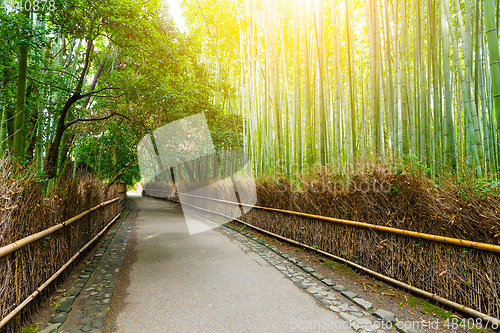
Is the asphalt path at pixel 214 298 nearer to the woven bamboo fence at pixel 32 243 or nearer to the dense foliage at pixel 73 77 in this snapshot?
the woven bamboo fence at pixel 32 243

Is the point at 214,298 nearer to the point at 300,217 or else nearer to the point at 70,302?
the point at 70,302

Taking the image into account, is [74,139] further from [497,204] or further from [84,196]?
[497,204]

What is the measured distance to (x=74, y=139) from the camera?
667 cm

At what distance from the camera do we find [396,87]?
10.7 feet

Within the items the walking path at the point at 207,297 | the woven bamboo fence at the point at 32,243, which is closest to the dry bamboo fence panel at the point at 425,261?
the walking path at the point at 207,297

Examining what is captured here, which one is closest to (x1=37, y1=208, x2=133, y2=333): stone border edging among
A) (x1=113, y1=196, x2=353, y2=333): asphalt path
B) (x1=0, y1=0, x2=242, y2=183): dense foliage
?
(x1=113, y1=196, x2=353, y2=333): asphalt path

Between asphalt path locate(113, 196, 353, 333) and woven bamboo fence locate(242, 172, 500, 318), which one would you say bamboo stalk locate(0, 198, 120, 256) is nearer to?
asphalt path locate(113, 196, 353, 333)

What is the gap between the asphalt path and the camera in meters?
2.12

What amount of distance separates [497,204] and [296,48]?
3609 mm

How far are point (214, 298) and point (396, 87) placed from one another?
2.99 metres

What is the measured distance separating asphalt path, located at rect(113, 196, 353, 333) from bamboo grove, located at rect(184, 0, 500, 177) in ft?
5.39

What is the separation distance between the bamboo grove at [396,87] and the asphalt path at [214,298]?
1.64 meters

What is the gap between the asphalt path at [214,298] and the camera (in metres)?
2.12

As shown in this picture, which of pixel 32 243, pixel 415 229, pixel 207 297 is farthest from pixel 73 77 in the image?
pixel 415 229
